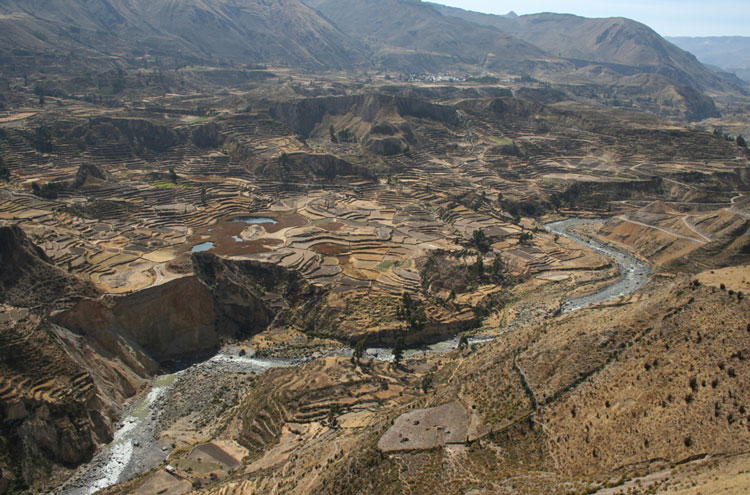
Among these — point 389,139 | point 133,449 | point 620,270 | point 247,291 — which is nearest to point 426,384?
point 133,449

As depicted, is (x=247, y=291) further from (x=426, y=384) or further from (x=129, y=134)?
(x=129, y=134)

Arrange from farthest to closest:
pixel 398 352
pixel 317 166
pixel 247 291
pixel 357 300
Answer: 1. pixel 317 166
2. pixel 247 291
3. pixel 357 300
4. pixel 398 352

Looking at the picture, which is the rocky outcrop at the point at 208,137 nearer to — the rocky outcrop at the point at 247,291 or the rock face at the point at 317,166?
the rock face at the point at 317,166

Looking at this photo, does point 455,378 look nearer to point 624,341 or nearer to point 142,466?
point 624,341

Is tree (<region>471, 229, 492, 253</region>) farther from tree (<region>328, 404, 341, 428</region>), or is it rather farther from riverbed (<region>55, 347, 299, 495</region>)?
tree (<region>328, 404, 341, 428</region>)

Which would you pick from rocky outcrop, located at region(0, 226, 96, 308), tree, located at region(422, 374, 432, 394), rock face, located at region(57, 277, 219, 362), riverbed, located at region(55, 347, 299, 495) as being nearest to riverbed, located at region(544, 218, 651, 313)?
tree, located at region(422, 374, 432, 394)

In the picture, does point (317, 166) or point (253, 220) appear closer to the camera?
point (253, 220)

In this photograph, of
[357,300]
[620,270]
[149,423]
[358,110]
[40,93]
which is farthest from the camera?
[358,110]

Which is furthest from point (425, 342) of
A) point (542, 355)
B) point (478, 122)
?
point (478, 122)
